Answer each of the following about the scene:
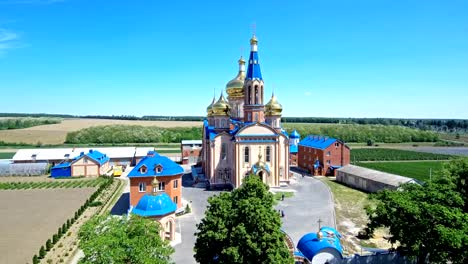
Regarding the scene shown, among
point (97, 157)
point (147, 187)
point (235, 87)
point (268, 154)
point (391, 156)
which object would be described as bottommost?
point (391, 156)

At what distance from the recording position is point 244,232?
12844 millimetres

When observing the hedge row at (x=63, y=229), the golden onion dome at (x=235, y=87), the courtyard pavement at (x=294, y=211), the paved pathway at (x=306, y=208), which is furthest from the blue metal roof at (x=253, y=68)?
the hedge row at (x=63, y=229)

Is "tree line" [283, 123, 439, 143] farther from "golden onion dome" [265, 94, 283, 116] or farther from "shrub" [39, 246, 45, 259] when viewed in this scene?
"shrub" [39, 246, 45, 259]

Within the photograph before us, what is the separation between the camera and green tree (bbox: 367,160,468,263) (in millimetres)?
12844

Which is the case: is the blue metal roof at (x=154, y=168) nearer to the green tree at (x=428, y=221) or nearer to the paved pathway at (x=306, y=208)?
the paved pathway at (x=306, y=208)

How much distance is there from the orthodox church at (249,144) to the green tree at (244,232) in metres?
21.6

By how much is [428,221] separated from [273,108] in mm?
29713

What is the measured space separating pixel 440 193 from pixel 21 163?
55.5 m

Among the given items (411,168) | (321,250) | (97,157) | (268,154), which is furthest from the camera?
(411,168)

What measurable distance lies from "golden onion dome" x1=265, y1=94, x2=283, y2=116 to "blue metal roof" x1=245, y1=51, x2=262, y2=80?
217 inches

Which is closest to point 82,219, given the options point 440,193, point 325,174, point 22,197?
point 22,197

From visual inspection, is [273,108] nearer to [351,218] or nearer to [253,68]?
[253,68]

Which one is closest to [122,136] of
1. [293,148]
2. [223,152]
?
[293,148]

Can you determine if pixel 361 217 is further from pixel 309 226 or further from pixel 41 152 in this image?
pixel 41 152
